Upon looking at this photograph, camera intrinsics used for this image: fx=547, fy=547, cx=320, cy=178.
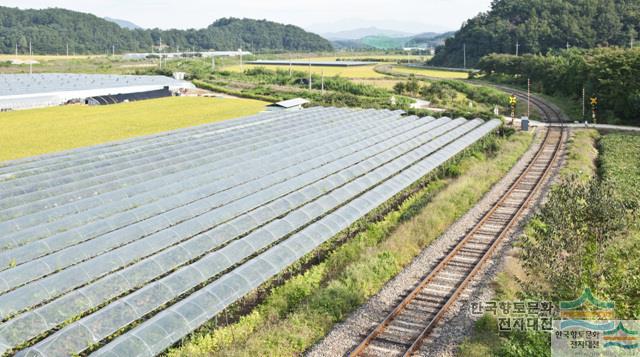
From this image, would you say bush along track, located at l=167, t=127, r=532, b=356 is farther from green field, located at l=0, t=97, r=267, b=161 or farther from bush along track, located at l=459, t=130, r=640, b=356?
green field, located at l=0, t=97, r=267, b=161

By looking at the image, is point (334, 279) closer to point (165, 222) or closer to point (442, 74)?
point (165, 222)

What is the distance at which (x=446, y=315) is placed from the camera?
15.0 metres

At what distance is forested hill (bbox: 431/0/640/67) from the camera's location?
110 metres

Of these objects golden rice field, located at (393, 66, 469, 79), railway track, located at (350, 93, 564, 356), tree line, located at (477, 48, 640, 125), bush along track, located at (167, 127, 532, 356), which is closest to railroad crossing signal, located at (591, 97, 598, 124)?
tree line, located at (477, 48, 640, 125)

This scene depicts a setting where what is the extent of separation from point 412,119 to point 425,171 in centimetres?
1762

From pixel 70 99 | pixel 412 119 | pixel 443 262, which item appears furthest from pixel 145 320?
pixel 70 99

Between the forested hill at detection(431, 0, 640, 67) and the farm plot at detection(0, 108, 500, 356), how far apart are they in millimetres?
88293

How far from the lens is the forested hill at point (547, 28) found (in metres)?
110

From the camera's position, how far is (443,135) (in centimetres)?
3938

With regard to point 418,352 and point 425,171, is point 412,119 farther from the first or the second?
point 418,352

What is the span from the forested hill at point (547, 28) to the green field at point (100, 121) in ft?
244

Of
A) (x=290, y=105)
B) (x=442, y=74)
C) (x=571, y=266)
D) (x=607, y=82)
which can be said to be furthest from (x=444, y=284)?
(x=442, y=74)

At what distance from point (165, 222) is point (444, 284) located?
9.97 meters

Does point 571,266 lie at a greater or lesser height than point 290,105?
lesser
